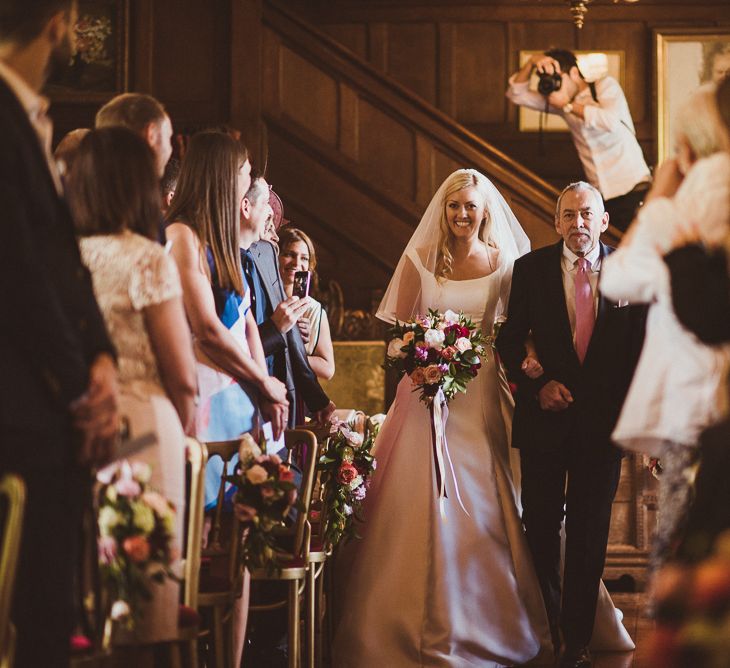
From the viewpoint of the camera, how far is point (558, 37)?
37.4ft

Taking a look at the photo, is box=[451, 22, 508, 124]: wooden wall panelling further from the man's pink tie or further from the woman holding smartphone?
the man's pink tie

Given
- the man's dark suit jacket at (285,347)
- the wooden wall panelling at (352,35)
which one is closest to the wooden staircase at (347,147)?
the wooden wall panelling at (352,35)

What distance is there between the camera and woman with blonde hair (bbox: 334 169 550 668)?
17.3ft

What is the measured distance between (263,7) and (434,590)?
5714 mm

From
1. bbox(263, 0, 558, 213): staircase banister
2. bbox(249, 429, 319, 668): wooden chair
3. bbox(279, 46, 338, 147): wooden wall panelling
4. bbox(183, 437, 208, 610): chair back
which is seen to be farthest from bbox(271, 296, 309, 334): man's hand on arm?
bbox(279, 46, 338, 147): wooden wall panelling

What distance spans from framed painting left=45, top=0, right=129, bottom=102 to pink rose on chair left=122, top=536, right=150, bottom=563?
7.75 m

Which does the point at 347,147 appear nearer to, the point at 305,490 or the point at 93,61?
the point at 93,61

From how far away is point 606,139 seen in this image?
32.1 feet

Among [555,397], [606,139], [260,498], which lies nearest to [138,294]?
[260,498]

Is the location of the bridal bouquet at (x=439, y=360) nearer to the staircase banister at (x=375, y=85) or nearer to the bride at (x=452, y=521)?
the bride at (x=452, y=521)

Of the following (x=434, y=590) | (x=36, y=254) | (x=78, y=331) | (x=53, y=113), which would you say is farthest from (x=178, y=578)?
(x=53, y=113)

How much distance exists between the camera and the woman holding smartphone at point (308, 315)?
590 cm

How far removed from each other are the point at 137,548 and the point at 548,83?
25.9 feet

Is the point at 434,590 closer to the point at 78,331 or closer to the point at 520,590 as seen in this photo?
the point at 520,590
